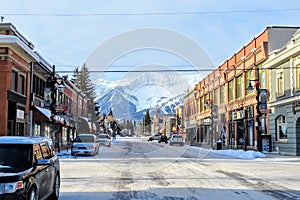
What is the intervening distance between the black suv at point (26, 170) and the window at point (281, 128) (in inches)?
1035

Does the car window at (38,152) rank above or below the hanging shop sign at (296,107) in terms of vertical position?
below

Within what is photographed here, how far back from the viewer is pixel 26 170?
788cm

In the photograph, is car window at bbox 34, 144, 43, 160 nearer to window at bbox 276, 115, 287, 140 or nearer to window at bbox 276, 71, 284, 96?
window at bbox 276, 115, 287, 140

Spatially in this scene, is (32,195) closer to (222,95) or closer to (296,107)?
(296,107)

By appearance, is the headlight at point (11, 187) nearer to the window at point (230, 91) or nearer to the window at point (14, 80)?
the window at point (14, 80)

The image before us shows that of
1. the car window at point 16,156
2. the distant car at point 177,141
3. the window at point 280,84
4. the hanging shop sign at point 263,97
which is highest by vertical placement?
the window at point 280,84

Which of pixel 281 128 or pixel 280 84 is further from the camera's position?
pixel 280 84

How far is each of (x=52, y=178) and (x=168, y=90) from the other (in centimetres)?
1495

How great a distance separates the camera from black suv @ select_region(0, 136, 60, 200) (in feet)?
23.8

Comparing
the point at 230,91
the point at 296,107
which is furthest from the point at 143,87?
the point at 230,91

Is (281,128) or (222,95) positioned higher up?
(222,95)

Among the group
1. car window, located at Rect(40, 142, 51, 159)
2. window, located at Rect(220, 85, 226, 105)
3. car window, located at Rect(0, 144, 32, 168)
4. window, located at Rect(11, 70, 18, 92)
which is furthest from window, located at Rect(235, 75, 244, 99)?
car window, located at Rect(0, 144, 32, 168)

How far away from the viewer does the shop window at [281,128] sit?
3281 centimetres

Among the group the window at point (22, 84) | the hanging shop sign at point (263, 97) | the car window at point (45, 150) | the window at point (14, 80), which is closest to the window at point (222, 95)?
the hanging shop sign at point (263, 97)
